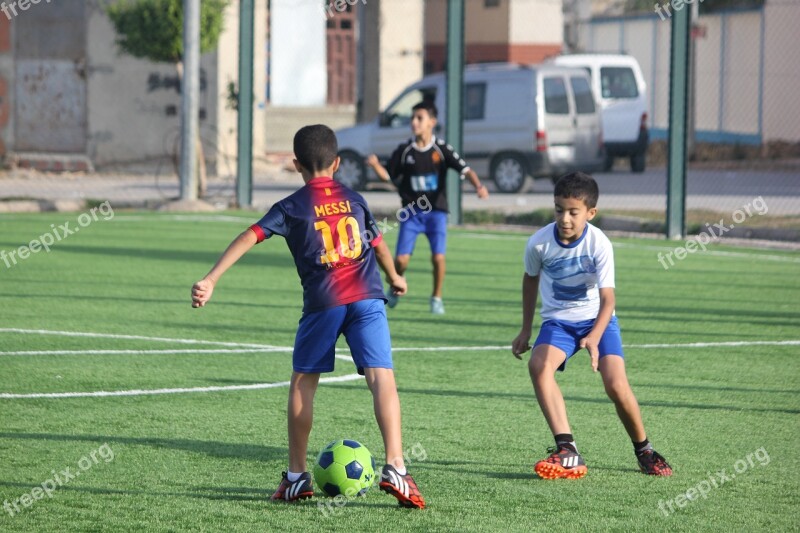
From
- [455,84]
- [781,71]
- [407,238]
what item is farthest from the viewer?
[781,71]

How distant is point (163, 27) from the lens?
23.4 meters

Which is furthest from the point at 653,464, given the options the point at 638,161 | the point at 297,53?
the point at 297,53

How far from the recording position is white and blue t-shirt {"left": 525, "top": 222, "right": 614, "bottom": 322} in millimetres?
6262

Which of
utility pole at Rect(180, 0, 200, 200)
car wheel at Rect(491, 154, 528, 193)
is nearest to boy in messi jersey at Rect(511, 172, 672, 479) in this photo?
utility pole at Rect(180, 0, 200, 200)

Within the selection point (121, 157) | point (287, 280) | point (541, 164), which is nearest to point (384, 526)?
point (287, 280)

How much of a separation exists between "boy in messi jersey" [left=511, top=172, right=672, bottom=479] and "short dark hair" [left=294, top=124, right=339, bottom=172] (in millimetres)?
1102

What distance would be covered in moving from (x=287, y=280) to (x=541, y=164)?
12.4 meters

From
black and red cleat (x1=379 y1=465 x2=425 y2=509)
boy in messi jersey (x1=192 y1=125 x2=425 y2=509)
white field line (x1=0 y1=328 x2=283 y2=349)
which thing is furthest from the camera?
white field line (x1=0 y1=328 x2=283 y2=349)

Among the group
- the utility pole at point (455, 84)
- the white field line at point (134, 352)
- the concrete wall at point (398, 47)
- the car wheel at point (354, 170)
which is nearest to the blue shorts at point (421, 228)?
the white field line at point (134, 352)

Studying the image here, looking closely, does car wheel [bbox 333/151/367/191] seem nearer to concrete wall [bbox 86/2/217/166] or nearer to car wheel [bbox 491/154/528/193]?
car wheel [bbox 491/154/528/193]

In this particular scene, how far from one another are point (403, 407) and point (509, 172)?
716 inches

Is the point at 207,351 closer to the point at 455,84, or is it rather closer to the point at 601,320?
the point at 601,320

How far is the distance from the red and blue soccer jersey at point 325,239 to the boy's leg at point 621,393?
115 centimetres

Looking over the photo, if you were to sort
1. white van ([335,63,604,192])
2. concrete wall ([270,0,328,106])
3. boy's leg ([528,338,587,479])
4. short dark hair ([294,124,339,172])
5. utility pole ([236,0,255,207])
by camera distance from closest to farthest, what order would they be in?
1. short dark hair ([294,124,339,172])
2. boy's leg ([528,338,587,479])
3. utility pole ([236,0,255,207])
4. white van ([335,63,604,192])
5. concrete wall ([270,0,328,106])
